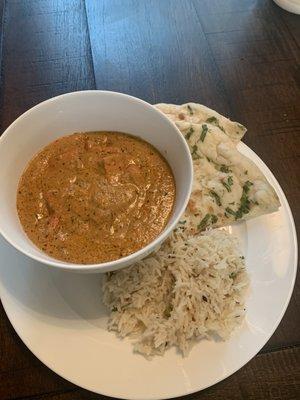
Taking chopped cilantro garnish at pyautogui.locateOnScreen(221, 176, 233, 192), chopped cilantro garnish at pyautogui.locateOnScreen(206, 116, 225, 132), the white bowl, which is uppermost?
the white bowl

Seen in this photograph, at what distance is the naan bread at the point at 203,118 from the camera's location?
1905 millimetres

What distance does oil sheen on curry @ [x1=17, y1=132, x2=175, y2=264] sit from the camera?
1.30 m

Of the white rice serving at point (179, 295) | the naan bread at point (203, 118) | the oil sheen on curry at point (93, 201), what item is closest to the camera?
the oil sheen on curry at point (93, 201)

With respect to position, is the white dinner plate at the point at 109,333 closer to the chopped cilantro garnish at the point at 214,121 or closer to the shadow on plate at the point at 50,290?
the shadow on plate at the point at 50,290

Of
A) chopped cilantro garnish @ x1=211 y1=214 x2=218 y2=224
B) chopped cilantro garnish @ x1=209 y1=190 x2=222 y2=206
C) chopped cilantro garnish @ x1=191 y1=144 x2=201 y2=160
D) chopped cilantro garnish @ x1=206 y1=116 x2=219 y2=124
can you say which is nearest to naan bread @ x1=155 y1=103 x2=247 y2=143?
chopped cilantro garnish @ x1=206 y1=116 x2=219 y2=124

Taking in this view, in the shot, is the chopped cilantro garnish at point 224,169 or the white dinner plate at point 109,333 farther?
the chopped cilantro garnish at point 224,169

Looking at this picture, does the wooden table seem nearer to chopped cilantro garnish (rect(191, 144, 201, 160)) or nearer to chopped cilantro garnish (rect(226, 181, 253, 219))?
chopped cilantro garnish (rect(226, 181, 253, 219))

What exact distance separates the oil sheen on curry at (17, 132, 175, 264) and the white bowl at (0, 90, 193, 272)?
37 millimetres

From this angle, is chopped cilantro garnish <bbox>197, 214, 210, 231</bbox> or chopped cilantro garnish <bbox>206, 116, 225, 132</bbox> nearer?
chopped cilantro garnish <bbox>197, 214, 210, 231</bbox>

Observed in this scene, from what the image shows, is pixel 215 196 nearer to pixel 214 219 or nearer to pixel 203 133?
pixel 214 219

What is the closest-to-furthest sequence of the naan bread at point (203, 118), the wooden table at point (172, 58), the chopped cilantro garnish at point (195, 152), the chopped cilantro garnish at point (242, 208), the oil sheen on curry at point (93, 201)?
the oil sheen on curry at point (93, 201), the chopped cilantro garnish at point (242, 208), the chopped cilantro garnish at point (195, 152), the naan bread at point (203, 118), the wooden table at point (172, 58)

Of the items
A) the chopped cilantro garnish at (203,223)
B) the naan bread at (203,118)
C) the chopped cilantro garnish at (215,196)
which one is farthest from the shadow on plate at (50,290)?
the naan bread at (203,118)

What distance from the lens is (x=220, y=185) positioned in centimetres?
175

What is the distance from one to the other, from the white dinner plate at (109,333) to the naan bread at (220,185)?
4.9 inches
